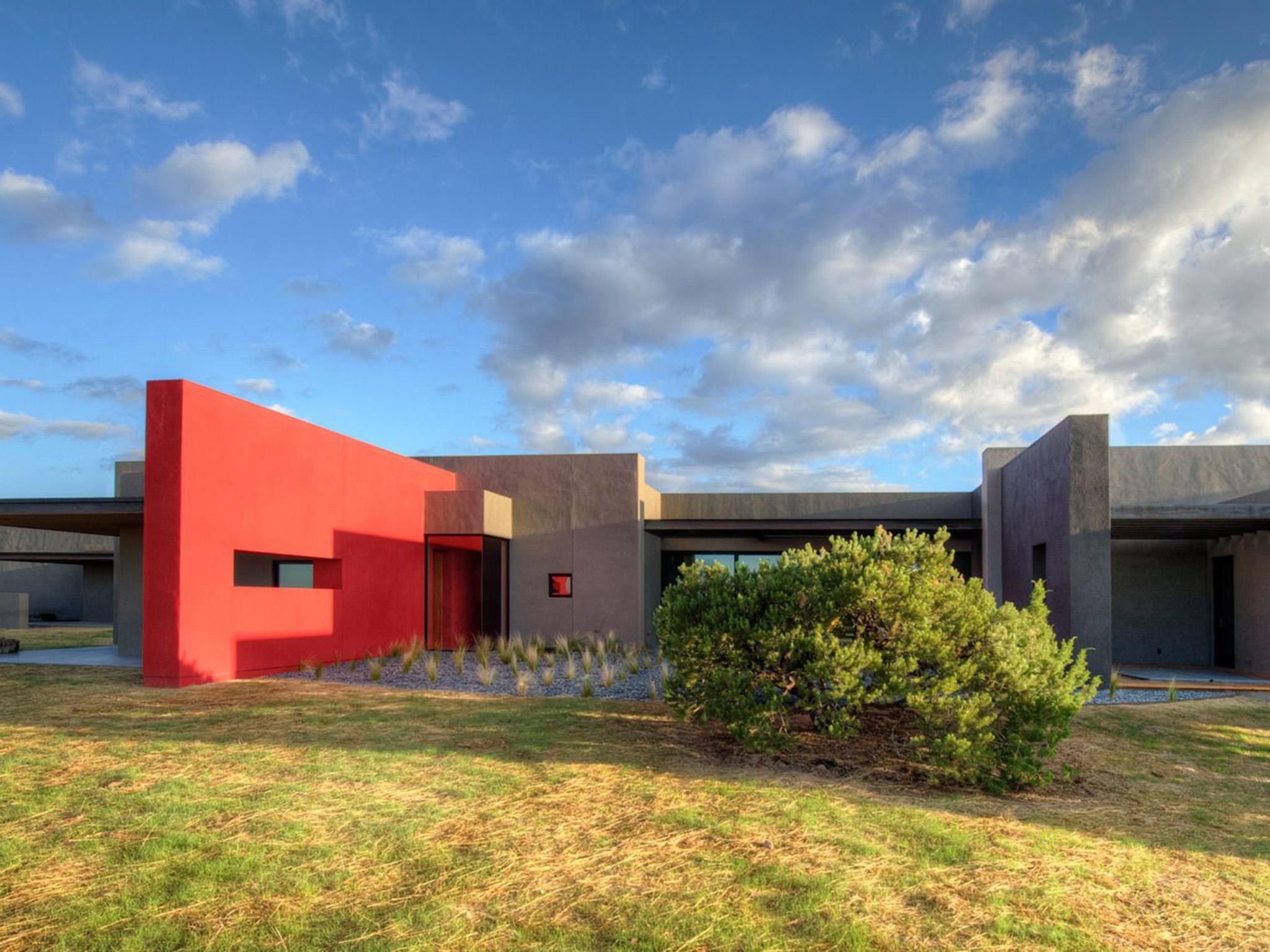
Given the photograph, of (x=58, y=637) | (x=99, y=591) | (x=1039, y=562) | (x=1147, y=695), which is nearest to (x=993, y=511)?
(x=1039, y=562)

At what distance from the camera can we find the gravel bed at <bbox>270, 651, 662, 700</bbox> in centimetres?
1025

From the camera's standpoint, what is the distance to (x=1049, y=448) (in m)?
11.8

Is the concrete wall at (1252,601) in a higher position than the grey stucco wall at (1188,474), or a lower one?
lower

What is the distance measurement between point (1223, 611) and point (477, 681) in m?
13.5

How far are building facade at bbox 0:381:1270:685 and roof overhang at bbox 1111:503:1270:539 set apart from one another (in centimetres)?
5

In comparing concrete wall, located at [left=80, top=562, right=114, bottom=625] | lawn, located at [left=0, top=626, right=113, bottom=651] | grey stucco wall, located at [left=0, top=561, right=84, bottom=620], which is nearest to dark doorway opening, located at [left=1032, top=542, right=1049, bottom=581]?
lawn, located at [left=0, top=626, right=113, bottom=651]

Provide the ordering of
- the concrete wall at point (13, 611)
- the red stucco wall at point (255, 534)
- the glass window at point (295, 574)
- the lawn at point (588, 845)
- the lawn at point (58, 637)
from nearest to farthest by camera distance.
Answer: the lawn at point (588, 845), the red stucco wall at point (255, 534), the glass window at point (295, 574), the lawn at point (58, 637), the concrete wall at point (13, 611)

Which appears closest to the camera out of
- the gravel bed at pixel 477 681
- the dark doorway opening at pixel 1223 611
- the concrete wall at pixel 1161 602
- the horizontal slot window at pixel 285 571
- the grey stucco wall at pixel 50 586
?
the gravel bed at pixel 477 681

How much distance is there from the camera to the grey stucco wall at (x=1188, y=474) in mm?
15516

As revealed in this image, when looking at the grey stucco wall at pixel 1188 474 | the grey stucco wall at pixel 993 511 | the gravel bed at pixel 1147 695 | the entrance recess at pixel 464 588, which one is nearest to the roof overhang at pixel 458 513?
the entrance recess at pixel 464 588

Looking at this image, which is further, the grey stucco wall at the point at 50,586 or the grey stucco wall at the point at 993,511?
the grey stucco wall at the point at 50,586

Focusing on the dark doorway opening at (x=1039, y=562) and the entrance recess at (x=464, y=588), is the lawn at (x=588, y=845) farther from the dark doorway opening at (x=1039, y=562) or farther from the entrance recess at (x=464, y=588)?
the entrance recess at (x=464, y=588)

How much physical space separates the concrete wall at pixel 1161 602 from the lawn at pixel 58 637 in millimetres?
20786

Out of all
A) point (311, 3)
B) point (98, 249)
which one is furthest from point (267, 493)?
point (311, 3)
